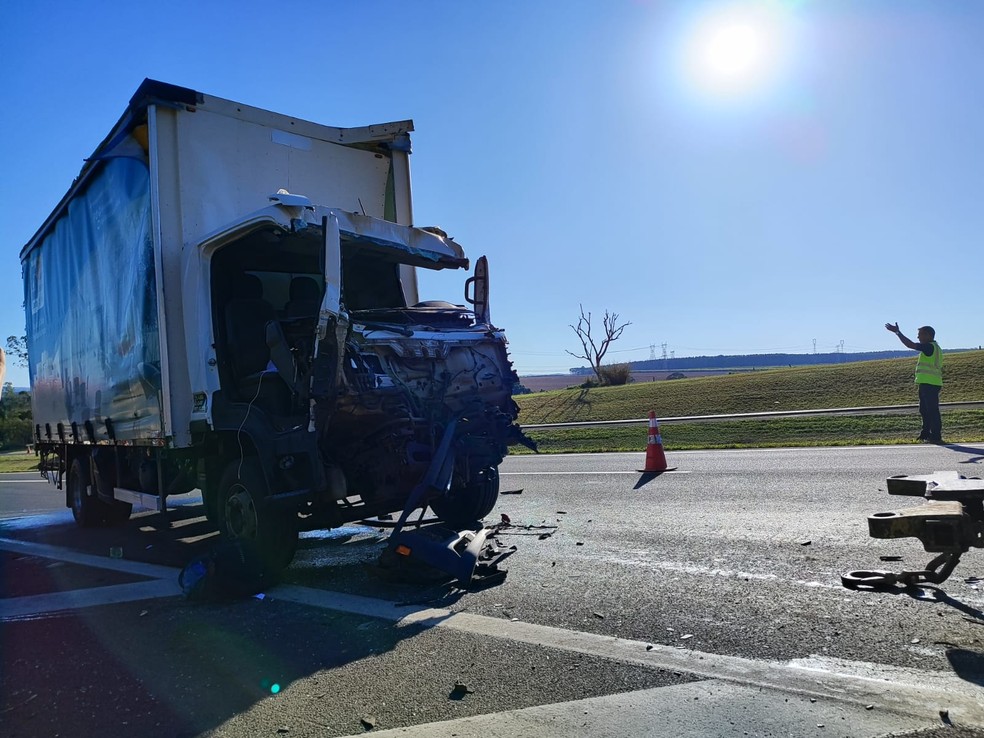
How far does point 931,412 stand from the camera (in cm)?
1181

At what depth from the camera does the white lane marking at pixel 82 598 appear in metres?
5.46

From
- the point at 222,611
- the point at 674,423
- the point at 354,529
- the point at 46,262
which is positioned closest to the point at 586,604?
the point at 222,611

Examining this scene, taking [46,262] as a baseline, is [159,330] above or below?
below

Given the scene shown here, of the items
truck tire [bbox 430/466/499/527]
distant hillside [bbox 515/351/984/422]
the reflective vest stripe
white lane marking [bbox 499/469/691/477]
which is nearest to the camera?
truck tire [bbox 430/466/499/527]

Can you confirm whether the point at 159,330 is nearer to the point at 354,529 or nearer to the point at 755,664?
the point at 354,529

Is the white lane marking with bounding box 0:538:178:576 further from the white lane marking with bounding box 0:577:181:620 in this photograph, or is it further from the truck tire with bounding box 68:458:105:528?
the truck tire with bounding box 68:458:105:528

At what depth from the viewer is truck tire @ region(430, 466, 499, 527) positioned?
703 cm

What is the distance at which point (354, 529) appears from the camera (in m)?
8.03

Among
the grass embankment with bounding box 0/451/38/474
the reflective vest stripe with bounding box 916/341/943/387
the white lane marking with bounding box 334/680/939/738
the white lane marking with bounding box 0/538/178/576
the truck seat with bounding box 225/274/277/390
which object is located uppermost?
the truck seat with bounding box 225/274/277/390

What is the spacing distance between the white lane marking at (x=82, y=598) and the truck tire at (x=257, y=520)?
0.67 m

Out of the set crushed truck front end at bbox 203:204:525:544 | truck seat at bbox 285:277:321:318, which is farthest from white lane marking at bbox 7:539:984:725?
truck seat at bbox 285:277:321:318

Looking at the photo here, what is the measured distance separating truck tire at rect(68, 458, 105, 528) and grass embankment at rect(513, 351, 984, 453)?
360 inches

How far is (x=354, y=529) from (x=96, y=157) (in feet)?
14.9

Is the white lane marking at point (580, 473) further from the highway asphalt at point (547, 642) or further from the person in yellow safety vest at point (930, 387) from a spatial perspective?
the person in yellow safety vest at point (930, 387)
